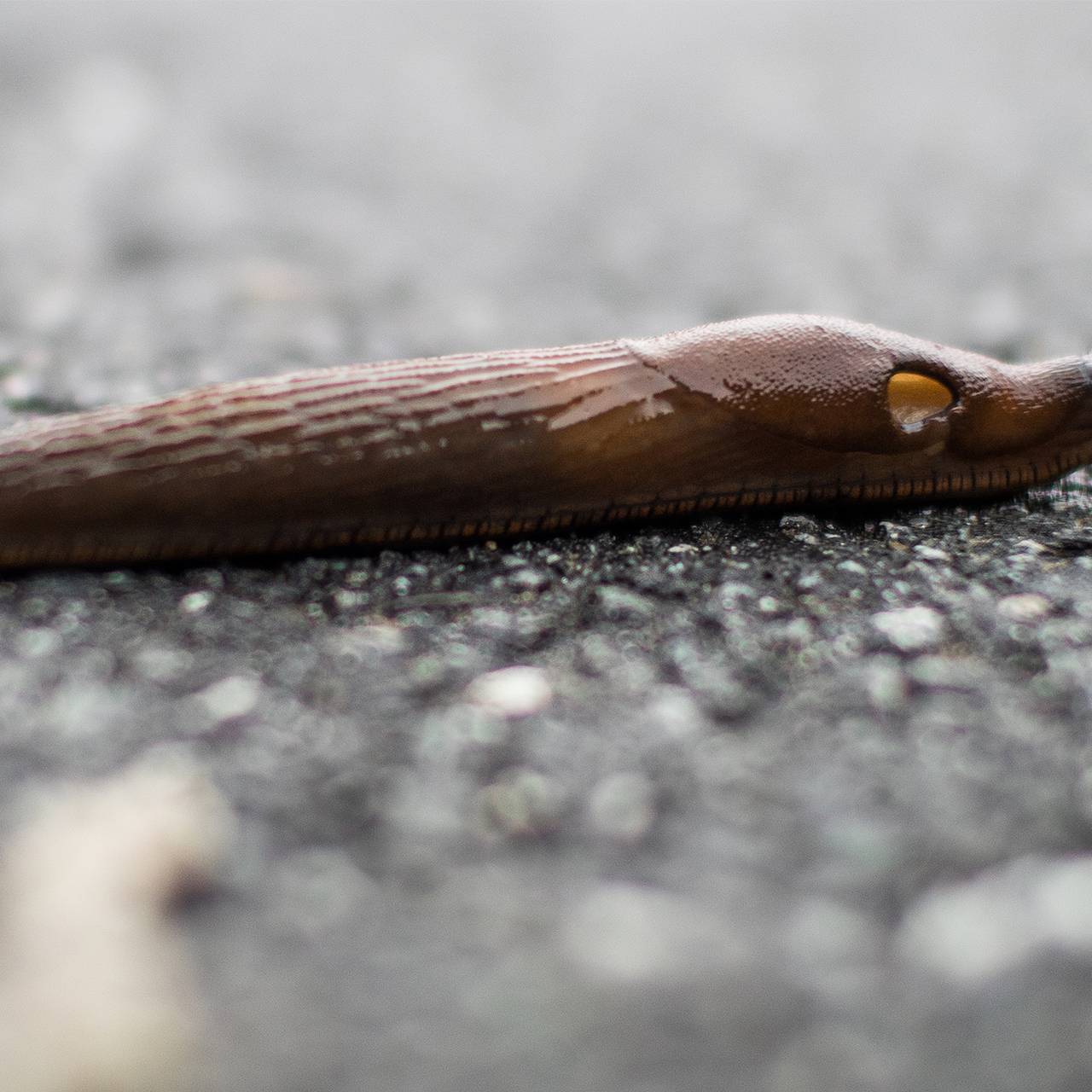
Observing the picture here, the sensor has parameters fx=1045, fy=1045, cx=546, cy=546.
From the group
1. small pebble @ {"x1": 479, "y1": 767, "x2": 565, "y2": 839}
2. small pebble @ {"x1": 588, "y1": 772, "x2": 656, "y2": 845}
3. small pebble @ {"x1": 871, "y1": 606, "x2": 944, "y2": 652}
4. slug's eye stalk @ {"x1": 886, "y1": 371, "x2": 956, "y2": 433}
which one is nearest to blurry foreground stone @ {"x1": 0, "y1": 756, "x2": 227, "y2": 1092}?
small pebble @ {"x1": 479, "y1": 767, "x2": 565, "y2": 839}

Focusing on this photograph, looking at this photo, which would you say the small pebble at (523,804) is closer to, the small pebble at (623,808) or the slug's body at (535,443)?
the small pebble at (623,808)

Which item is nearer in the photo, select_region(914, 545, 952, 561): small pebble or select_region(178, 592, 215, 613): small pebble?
select_region(178, 592, 215, 613): small pebble

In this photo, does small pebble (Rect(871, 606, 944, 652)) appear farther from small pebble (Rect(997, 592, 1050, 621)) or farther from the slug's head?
the slug's head

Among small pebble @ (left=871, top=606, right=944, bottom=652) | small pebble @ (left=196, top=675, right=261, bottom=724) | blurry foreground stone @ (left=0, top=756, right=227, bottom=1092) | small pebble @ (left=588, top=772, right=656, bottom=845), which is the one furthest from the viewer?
small pebble @ (left=871, top=606, right=944, bottom=652)

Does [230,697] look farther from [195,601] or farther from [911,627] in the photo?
[911,627]

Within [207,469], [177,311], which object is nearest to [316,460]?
[207,469]

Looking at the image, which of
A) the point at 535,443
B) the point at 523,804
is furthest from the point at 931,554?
the point at 523,804

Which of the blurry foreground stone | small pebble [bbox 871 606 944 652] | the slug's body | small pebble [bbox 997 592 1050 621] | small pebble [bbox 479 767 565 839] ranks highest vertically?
the slug's body

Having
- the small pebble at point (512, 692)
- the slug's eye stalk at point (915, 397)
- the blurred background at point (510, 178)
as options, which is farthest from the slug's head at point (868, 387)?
the blurred background at point (510, 178)
